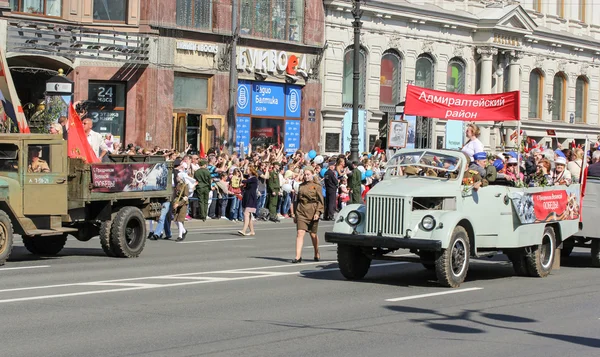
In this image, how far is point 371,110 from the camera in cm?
4706

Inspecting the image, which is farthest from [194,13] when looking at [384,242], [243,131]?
[384,242]

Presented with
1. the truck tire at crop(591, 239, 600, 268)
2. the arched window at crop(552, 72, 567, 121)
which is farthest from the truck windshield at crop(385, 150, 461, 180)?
the arched window at crop(552, 72, 567, 121)

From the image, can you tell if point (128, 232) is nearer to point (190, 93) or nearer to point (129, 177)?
point (129, 177)

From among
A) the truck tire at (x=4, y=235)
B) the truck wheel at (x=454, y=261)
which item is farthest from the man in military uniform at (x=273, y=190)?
the truck wheel at (x=454, y=261)

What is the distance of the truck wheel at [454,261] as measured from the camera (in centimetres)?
1515

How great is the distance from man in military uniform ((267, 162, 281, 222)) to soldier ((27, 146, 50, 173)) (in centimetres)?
1242

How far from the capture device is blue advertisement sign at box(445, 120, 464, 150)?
171 feet

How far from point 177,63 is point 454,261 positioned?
2395 centimetres

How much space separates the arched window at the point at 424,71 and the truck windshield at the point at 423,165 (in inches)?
1325

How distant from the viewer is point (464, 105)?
21.0m

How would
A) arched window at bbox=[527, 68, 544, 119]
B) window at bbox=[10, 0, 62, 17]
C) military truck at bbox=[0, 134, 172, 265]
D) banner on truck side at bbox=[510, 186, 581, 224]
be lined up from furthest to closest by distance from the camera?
arched window at bbox=[527, 68, 544, 119], window at bbox=[10, 0, 62, 17], military truck at bbox=[0, 134, 172, 265], banner on truck side at bbox=[510, 186, 581, 224]

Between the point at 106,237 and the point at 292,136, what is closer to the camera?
the point at 106,237

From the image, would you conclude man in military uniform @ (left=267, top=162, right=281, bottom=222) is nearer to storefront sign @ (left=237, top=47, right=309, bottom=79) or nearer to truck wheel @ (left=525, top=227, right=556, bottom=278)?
storefront sign @ (left=237, top=47, right=309, bottom=79)

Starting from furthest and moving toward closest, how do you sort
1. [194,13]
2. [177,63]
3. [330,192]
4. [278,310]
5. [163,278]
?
[194,13]
[177,63]
[330,192]
[163,278]
[278,310]
